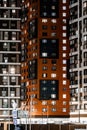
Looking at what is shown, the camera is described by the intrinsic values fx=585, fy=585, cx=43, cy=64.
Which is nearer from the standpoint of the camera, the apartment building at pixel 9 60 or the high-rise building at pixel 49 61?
the high-rise building at pixel 49 61

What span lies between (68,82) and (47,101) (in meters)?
7.31

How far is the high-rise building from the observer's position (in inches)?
5915

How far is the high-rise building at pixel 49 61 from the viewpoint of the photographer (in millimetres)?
150250

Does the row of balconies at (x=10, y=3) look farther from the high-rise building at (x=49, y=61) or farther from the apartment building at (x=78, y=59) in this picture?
the apartment building at (x=78, y=59)

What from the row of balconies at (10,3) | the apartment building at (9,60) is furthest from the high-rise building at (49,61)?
the row of balconies at (10,3)

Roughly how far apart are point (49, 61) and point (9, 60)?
1550 centimetres

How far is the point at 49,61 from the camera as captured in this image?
150375 millimetres

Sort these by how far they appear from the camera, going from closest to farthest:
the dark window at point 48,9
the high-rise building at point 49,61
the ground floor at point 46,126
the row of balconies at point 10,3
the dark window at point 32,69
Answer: the ground floor at point 46,126 < the dark window at point 32,69 < the high-rise building at point 49,61 < the dark window at point 48,9 < the row of balconies at point 10,3

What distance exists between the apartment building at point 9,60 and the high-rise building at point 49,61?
9692 millimetres

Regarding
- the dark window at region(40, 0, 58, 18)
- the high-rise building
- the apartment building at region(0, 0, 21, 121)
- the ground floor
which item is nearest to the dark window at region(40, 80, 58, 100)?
the high-rise building

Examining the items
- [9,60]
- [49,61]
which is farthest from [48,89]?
[9,60]

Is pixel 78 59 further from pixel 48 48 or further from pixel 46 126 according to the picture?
pixel 46 126

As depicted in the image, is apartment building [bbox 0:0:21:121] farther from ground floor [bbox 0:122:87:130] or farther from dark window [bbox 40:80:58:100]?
ground floor [bbox 0:122:87:130]

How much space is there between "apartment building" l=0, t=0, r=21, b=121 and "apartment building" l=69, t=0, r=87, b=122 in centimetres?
2076
